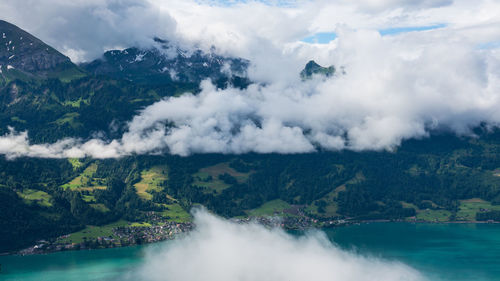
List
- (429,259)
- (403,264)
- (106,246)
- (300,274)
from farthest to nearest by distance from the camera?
(106,246) → (429,259) → (403,264) → (300,274)

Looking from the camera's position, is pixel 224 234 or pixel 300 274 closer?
pixel 300 274

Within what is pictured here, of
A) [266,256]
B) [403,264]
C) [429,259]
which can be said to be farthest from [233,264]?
[429,259]

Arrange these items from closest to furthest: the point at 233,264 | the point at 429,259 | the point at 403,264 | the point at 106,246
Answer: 1. the point at 233,264
2. the point at 403,264
3. the point at 429,259
4. the point at 106,246

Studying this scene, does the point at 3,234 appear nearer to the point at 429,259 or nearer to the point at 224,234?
the point at 224,234

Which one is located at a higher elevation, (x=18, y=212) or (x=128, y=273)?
(x=18, y=212)

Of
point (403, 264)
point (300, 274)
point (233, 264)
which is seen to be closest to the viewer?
point (300, 274)

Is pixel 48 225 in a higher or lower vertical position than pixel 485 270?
higher

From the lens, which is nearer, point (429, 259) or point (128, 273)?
point (128, 273)

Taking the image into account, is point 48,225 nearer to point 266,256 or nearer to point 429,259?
point 266,256

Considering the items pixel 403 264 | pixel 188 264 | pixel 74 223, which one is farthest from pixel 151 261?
pixel 403 264
